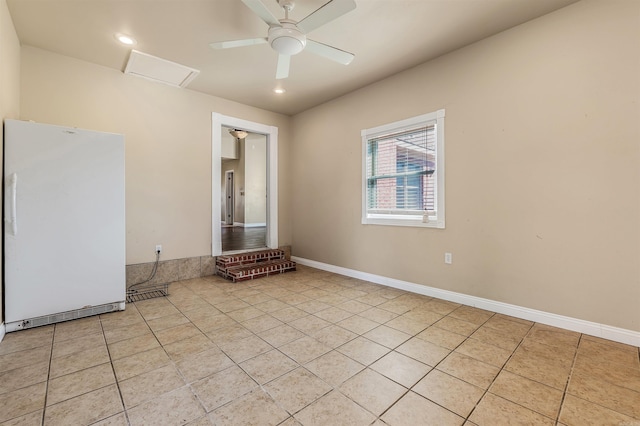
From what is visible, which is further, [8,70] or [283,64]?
[283,64]

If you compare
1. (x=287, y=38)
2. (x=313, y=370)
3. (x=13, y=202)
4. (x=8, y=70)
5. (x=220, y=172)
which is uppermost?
(x=287, y=38)

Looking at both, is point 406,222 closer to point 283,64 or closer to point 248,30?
point 283,64

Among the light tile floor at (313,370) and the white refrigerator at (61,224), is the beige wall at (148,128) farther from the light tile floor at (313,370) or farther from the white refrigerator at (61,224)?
the light tile floor at (313,370)

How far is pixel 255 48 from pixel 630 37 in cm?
326

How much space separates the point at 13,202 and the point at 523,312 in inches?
184

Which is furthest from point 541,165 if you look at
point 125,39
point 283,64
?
point 125,39

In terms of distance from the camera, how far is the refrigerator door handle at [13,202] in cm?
235

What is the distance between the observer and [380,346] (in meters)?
2.17

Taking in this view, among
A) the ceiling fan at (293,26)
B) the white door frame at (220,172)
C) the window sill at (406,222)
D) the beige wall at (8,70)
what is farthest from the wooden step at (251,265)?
the ceiling fan at (293,26)

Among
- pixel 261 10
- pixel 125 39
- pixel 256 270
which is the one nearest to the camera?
pixel 261 10

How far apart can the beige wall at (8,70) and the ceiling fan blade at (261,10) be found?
2.10m

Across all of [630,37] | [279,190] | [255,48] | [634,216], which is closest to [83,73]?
[255,48]

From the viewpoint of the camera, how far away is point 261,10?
6.66 feet

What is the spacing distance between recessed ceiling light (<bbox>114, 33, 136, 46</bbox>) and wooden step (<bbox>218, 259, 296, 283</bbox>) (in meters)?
2.98
